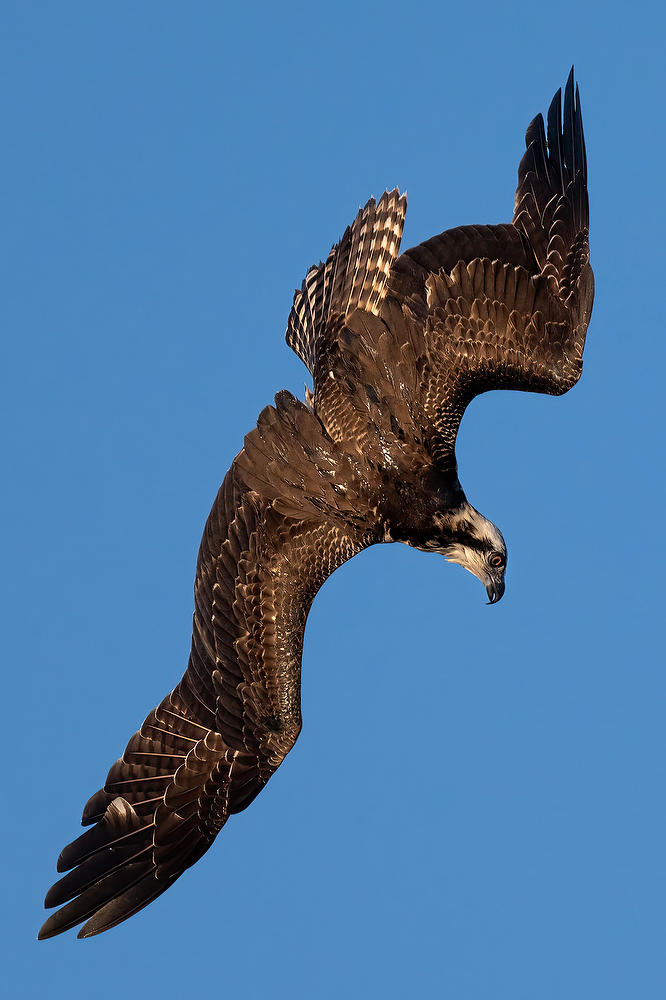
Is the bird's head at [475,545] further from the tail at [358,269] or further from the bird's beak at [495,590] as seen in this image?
the tail at [358,269]

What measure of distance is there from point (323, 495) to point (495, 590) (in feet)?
5.21

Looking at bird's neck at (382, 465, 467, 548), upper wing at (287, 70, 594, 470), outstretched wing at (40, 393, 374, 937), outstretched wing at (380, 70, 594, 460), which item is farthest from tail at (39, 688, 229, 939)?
outstretched wing at (380, 70, 594, 460)

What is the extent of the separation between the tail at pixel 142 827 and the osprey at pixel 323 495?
12 millimetres

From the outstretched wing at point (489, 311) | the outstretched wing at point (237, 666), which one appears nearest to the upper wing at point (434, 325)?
the outstretched wing at point (489, 311)

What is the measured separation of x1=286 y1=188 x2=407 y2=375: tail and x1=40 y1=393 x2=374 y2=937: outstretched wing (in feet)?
2.83

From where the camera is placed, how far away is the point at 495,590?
12320mm

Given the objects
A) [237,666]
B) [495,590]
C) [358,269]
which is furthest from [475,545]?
[358,269]

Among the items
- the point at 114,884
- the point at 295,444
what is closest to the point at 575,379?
the point at 295,444

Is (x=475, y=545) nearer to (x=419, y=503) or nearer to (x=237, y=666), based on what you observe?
(x=419, y=503)

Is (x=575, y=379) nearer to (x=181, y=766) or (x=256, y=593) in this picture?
(x=256, y=593)

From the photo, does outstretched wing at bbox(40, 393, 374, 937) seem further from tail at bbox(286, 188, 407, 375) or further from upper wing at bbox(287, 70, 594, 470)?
tail at bbox(286, 188, 407, 375)

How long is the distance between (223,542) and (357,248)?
2.30m

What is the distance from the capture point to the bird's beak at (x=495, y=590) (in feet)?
40.3

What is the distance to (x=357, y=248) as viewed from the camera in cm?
1199
